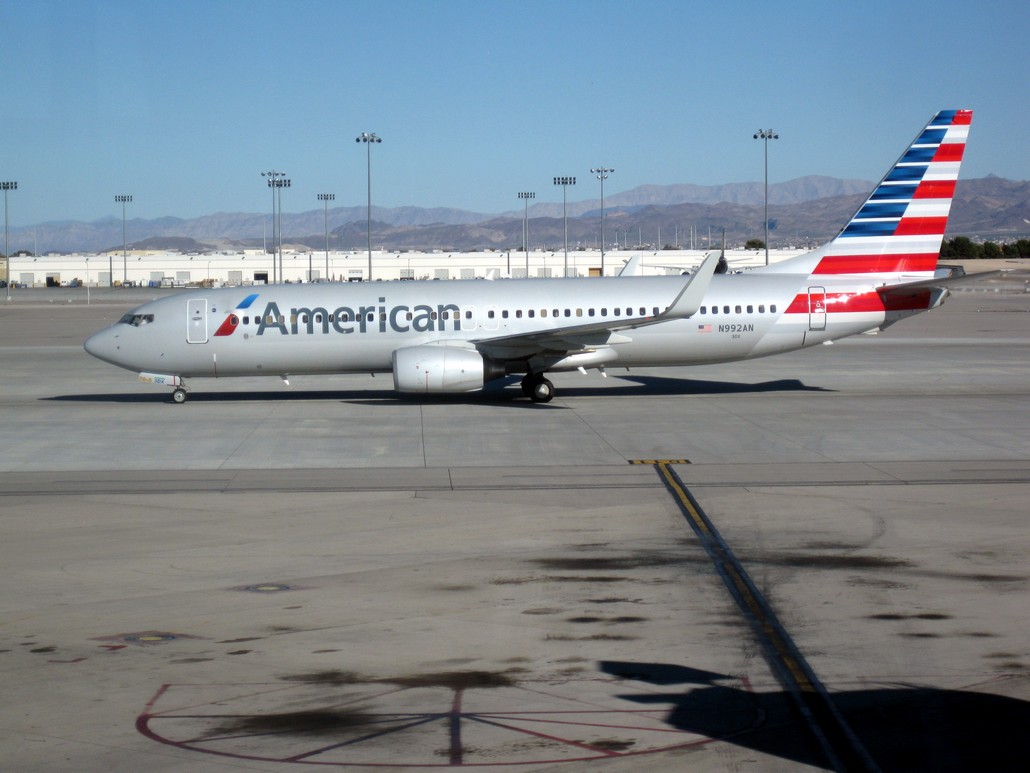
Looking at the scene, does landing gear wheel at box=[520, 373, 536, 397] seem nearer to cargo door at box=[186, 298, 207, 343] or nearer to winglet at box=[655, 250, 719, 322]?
winglet at box=[655, 250, 719, 322]

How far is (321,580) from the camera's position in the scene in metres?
14.2

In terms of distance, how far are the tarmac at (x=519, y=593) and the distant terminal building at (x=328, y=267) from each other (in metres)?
105

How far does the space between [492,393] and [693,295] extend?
7.52 meters

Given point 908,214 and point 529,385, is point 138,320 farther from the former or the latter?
point 908,214

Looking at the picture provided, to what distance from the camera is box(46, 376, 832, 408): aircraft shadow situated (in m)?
33.9

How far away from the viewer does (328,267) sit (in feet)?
468

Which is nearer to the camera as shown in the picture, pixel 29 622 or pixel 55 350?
pixel 29 622

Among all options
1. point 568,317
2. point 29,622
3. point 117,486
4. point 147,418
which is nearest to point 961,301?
point 568,317

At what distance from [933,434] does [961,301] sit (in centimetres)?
7636

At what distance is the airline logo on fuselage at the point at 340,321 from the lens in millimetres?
32625

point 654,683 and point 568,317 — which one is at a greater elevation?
point 568,317

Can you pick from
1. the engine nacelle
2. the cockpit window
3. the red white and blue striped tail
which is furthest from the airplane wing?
the cockpit window

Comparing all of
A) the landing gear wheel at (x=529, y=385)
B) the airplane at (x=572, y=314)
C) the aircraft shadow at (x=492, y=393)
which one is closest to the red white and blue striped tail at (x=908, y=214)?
the airplane at (x=572, y=314)

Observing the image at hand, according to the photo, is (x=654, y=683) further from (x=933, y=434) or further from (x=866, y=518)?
(x=933, y=434)
